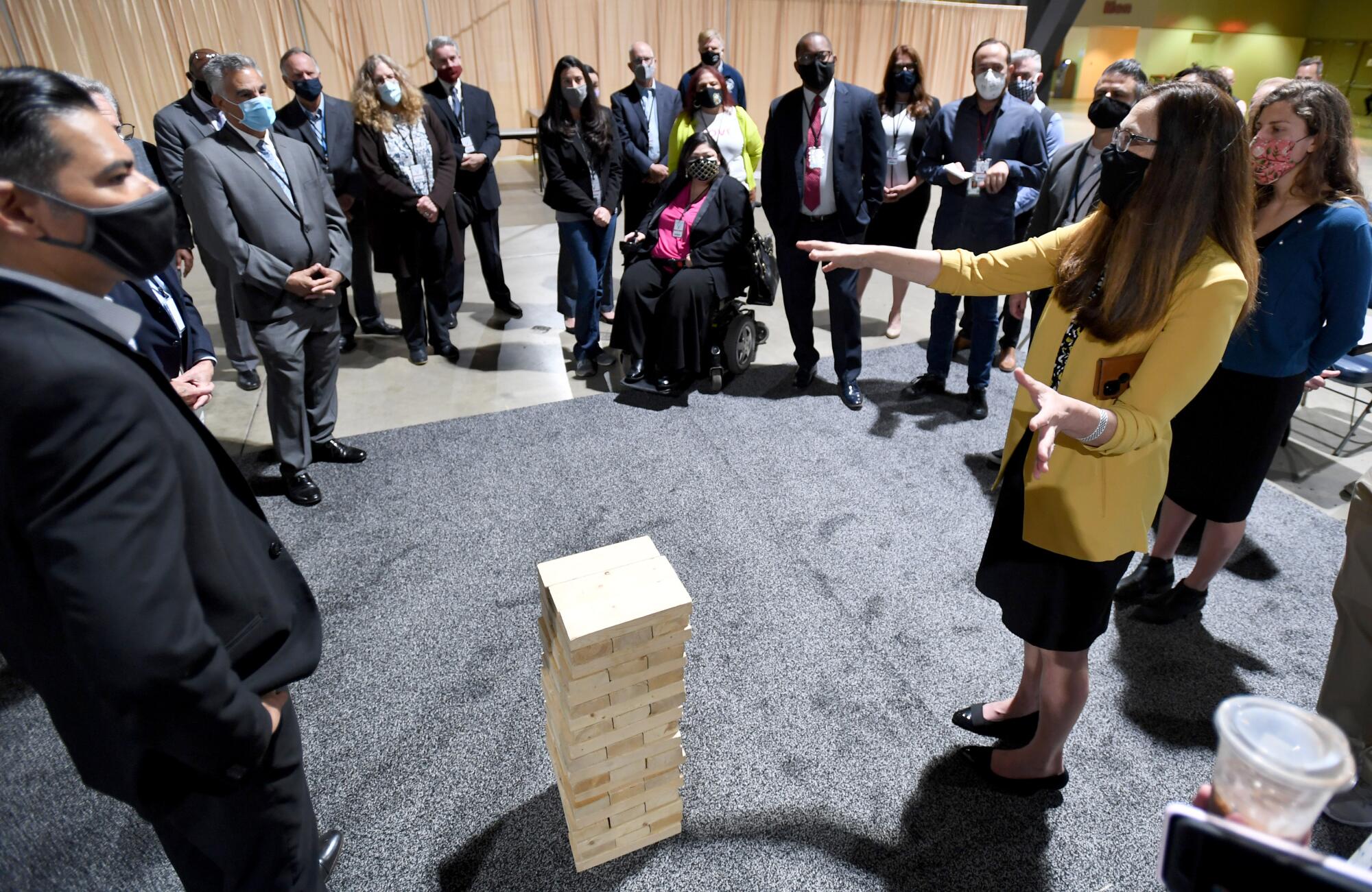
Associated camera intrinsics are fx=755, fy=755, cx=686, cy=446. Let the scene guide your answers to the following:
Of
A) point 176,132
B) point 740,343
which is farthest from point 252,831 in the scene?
point 176,132

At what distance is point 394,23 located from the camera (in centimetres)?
956

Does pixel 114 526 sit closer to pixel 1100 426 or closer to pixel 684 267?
pixel 1100 426

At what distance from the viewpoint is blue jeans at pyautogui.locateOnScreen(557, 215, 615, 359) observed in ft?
14.6

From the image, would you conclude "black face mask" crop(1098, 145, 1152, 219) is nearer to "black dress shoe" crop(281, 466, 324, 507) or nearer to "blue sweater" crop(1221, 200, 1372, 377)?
"blue sweater" crop(1221, 200, 1372, 377)

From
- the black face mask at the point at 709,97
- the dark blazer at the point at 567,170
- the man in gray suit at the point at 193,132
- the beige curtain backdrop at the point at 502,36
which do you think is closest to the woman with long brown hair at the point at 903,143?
the black face mask at the point at 709,97

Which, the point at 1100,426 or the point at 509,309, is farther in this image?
the point at 509,309

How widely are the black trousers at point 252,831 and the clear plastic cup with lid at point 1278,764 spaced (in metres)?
1.32

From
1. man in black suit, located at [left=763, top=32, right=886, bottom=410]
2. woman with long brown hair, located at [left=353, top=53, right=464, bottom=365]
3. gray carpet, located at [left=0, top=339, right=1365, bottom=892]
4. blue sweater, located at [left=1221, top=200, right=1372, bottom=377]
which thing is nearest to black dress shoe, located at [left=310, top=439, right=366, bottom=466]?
gray carpet, located at [left=0, top=339, right=1365, bottom=892]

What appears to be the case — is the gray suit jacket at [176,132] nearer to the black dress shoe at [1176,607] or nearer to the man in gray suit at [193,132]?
the man in gray suit at [193,132]

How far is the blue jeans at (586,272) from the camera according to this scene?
14.6 feet

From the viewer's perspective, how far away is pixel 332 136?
4371 millimetres

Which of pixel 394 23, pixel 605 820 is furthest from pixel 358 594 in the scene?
pixel 394 23

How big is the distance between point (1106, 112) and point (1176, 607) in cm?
184

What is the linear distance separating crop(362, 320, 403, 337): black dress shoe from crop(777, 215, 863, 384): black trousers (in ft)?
8.77
